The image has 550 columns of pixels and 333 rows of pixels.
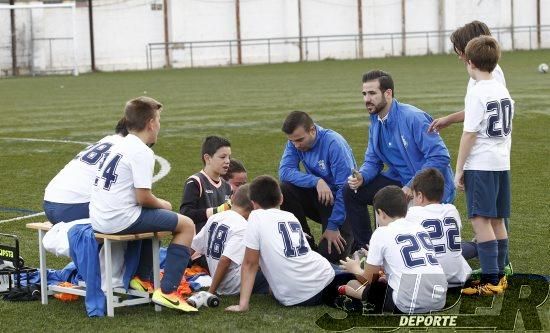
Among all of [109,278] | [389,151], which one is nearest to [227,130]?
[389,151]

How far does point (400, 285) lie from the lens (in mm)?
6703

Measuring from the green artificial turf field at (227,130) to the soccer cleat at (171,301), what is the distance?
67 millimetres

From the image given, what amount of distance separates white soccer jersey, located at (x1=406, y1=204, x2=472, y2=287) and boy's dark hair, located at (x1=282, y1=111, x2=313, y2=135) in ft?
5.91

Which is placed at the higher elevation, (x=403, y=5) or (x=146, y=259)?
(x=403, y=5)

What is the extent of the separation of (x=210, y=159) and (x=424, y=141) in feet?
5.56

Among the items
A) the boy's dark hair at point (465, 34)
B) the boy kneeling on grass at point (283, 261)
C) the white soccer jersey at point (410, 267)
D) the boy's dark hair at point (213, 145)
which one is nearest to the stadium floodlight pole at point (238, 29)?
the boy's dark hair at point (213, 145)

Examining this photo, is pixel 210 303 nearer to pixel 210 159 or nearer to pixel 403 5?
pixel 210 159

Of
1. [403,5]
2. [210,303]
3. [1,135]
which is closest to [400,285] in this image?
[210,303]

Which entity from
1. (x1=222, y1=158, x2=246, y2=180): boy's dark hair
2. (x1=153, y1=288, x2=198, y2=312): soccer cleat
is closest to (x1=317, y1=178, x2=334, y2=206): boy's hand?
(x1=222, y1=158, x2=246, y2=180): boy's dark hair

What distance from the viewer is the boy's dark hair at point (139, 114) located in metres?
7.13

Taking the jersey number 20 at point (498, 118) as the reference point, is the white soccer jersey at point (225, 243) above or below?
below

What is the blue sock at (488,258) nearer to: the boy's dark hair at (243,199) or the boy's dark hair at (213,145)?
the boy's dark hair at (243,199)

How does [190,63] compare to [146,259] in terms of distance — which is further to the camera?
[190,63]

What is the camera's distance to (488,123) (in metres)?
7.41
